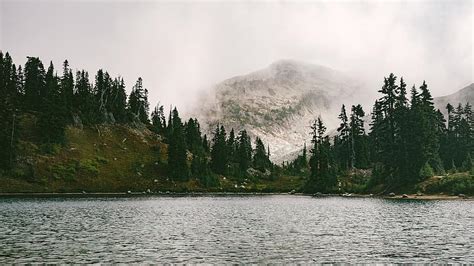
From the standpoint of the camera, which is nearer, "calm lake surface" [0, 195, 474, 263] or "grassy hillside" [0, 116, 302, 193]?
"calm lake surface" [0, 195, 474, 263]

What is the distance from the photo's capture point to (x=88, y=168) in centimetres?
16950

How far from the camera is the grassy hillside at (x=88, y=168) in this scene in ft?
501

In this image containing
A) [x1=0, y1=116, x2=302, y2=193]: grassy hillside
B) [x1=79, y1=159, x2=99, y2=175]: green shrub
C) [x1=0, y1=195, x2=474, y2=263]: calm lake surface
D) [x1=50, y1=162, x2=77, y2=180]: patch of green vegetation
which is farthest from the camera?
[x1=79, y1=159, x2=99, y2=175]: green shrub

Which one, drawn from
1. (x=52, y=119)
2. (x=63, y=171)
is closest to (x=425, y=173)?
(x=63, y=171)

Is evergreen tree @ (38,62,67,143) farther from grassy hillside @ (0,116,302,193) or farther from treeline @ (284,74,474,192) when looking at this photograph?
treeline @ (284,74,474,192)

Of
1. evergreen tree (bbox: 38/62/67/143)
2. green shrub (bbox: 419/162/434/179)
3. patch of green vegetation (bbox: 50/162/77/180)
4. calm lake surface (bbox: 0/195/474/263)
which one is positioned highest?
evergreen tree (bbox: 38/62/67/143)

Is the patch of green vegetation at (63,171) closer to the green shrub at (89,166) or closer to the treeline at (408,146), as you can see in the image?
the green shrub at (89,166)

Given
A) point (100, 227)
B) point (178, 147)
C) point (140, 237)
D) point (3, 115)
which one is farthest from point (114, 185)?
point (140, 237)

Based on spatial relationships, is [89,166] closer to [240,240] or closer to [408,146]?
[408,146]

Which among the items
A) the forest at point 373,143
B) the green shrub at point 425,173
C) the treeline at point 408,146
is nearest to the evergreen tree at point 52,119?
the forest at point 373,143

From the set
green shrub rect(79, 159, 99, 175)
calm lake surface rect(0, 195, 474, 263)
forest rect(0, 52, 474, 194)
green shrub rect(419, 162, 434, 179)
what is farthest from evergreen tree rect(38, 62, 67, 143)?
green shrub rect(419, 162, 434, 179)

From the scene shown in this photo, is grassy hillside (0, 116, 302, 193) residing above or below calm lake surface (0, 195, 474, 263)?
above

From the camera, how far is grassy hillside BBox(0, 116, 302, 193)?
15262 cm

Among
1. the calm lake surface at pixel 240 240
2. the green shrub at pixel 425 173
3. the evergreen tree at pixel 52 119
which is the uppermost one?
the evergreen tree at pixel 52 119
